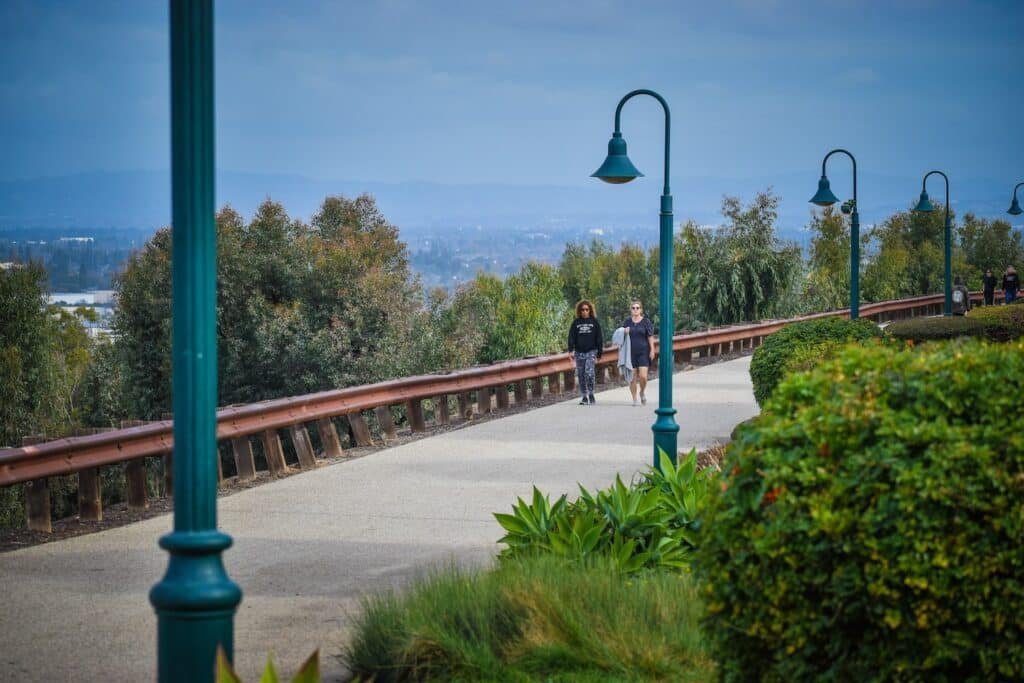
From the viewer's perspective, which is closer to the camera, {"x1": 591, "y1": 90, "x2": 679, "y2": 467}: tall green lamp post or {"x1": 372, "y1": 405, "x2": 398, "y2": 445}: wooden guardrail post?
{"x1": 591, "y1": 90, "x2": 679, "y2": 467}: tall green lamp post

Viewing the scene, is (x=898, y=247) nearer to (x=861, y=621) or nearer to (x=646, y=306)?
(x=646, y=306)

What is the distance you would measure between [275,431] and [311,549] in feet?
15.4

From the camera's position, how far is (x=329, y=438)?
1619 cm

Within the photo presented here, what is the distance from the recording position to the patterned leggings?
2230cm

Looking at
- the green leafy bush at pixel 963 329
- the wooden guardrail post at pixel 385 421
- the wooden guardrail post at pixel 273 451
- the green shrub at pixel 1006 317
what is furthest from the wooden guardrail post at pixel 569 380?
the wooden guardrail post at pixel 273 451

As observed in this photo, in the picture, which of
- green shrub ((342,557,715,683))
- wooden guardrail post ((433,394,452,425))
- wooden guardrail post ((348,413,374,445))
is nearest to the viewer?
green shrub ((342,557,715,683))

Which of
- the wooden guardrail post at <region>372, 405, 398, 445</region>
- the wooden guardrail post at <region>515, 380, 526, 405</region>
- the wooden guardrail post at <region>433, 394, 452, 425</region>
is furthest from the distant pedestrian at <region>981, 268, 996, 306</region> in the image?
the wooden guardrail post at <region>372, 405, 398, 445</region>

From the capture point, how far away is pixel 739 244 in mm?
45938

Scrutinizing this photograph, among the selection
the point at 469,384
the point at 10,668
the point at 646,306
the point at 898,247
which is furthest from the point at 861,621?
the point at 646,306

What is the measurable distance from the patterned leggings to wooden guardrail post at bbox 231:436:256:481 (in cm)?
856

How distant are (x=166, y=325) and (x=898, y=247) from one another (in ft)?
118

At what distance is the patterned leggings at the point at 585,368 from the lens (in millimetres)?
22297

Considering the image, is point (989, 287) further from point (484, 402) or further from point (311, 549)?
point (311, 549)

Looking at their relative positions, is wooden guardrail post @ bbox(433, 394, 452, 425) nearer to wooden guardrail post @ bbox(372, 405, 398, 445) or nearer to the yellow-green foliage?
wooden guardrail post @ bbox(372, 405, 398, 445)
